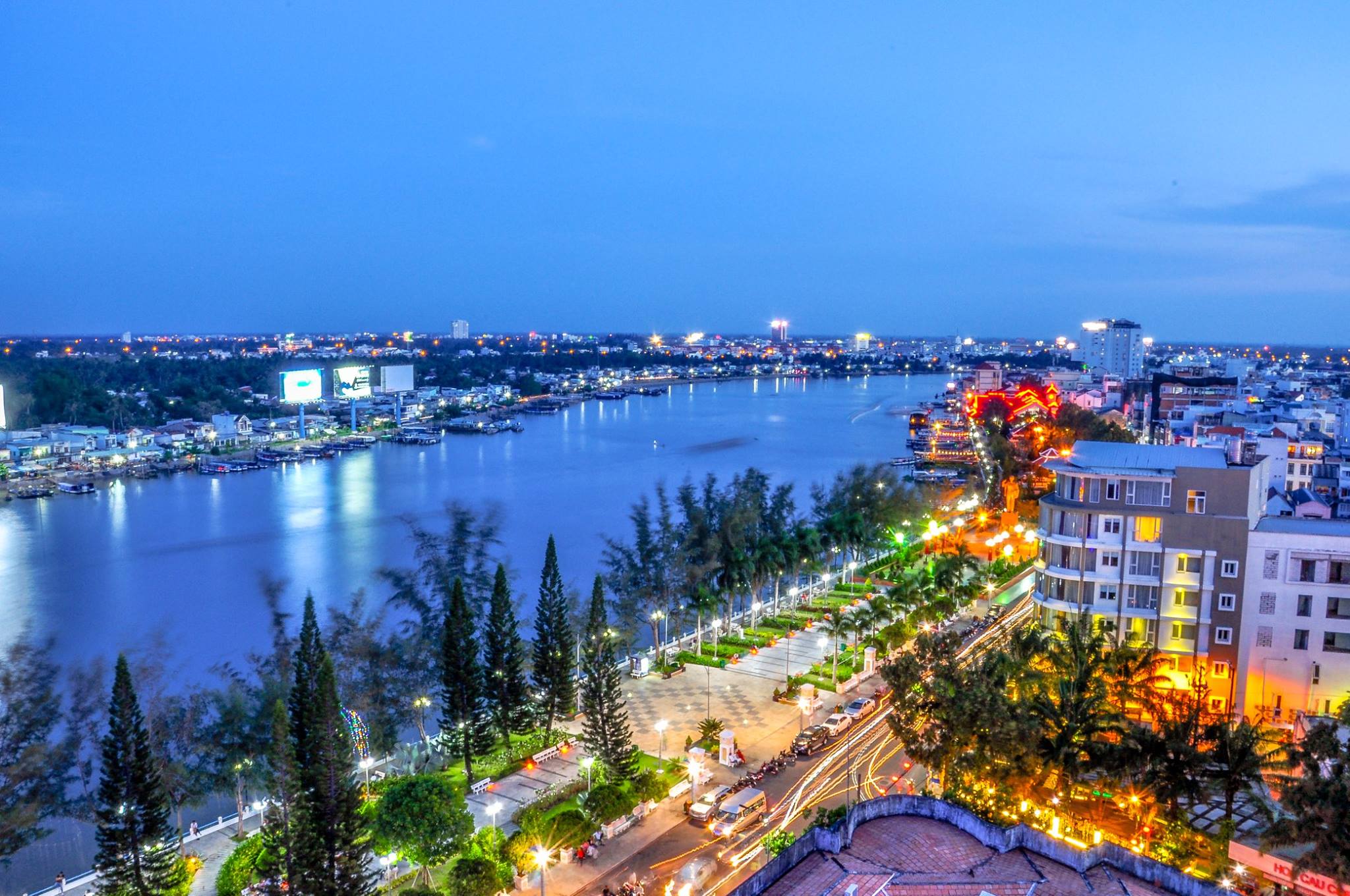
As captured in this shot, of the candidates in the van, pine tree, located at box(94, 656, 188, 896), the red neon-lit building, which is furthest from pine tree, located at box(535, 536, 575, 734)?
the red neon-lit building

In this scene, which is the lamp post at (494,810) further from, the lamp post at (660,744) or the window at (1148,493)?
the window at (1148,493)

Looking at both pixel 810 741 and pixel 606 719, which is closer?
pixel 606 719

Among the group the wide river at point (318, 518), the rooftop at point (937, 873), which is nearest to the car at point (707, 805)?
the rooftop at point (937, 873)

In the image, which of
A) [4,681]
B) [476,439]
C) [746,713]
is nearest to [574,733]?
[746,713]

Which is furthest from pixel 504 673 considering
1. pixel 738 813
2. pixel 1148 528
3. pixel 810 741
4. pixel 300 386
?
pixel 300 386

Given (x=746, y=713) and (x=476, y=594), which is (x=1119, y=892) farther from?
(x=476, y=594)

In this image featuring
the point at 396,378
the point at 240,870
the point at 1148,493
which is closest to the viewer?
the point at 240,870

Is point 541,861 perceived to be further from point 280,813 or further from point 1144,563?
point 1144,563
